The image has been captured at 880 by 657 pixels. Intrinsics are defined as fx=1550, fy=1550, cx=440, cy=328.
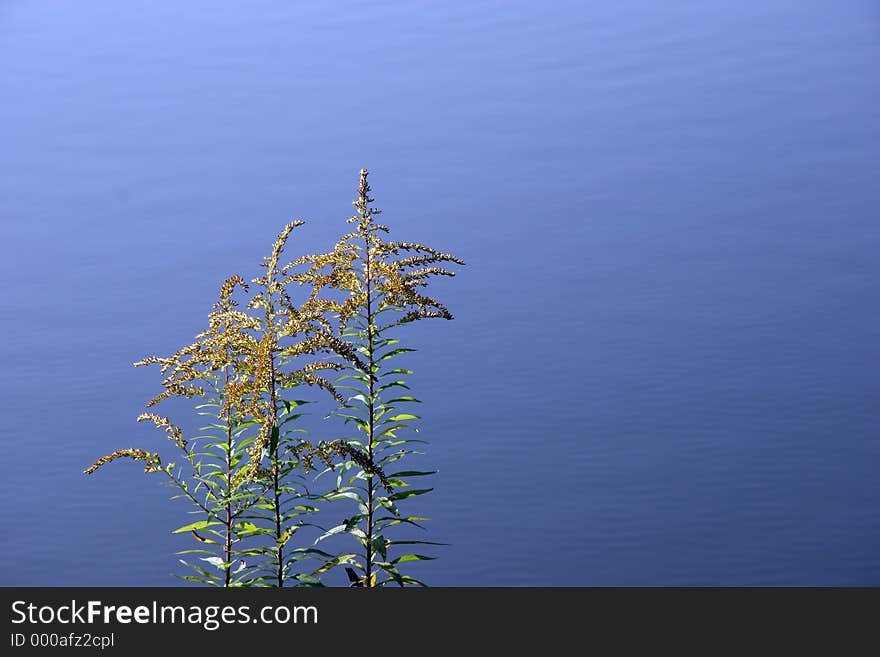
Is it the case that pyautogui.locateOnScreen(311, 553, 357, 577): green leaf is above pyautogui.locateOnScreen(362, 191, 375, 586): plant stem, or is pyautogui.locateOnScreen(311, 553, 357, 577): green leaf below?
below

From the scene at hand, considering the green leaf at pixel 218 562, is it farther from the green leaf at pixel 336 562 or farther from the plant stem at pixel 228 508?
the green leaf at pixel 336 562

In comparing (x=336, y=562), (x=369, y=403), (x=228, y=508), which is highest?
(x=369, y=403)

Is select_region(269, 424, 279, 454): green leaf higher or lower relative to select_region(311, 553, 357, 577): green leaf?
higher

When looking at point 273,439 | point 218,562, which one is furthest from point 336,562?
point 273,439

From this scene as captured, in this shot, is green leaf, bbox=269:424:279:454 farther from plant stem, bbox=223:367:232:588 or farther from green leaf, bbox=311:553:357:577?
green leaf, bbox=311:553:357:577

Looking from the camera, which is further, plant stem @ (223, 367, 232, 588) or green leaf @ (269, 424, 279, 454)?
plant stem @ (223, 367, 232, 588)

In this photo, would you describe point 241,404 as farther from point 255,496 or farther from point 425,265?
point 425,265

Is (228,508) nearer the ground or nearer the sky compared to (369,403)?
nearer the ground

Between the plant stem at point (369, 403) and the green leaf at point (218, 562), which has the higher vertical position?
the plant stem at point (369, 403)

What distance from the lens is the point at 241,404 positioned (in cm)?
362

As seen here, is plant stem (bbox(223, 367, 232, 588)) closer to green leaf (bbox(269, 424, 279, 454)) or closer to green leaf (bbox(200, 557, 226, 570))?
green leaf (bbox(200, 557, 226, 570))

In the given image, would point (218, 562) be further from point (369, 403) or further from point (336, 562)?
point (369, 403)

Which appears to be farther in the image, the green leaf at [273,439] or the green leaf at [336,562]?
the green leaf at [336,562]
